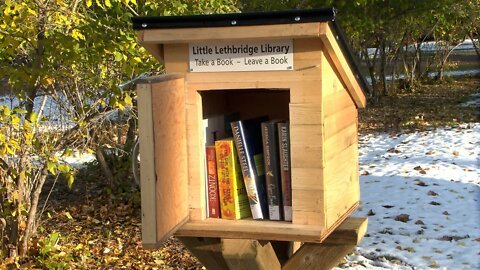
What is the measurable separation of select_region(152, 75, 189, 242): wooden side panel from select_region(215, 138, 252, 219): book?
156 millimetres

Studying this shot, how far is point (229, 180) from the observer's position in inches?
98.9

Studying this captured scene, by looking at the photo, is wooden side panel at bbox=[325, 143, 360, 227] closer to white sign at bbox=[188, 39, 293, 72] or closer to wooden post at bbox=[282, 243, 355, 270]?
wooden post at bbox=[282, 243, 355, 270]

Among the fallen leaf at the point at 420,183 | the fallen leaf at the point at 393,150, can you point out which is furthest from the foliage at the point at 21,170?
the fallen leaf at the point at 393,150

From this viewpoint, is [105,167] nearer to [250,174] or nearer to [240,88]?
[250,174]

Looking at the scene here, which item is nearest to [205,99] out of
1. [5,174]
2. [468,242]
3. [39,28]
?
[39,28]

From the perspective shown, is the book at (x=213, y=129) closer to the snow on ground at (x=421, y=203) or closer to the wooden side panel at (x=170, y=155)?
the wooden side panel at (x=170, y=155)

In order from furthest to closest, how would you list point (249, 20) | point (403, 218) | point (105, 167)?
point (105, 167)
point (403, 218)
point (249, 20)

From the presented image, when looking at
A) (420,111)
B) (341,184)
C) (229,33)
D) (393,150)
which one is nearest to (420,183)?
(393,150)

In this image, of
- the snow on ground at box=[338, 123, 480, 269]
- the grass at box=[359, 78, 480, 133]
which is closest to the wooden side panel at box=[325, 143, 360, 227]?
the snow on ground at box=[338, 123, 480, 269]

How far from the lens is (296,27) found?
2.16 m

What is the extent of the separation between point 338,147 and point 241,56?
568 mm

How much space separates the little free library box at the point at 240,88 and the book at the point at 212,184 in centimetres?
2

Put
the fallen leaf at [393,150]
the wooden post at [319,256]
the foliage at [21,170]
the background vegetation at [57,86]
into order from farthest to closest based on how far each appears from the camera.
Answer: the fallen leaf at [393,150] < the background vegetation at [57,86] < the foliage at [21,170] < the wooden post at [319,256]

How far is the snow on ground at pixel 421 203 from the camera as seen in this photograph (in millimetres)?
5363
